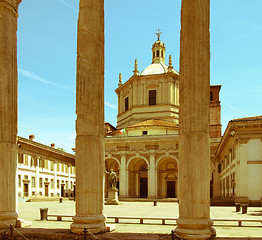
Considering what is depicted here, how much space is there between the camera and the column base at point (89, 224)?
1075cm

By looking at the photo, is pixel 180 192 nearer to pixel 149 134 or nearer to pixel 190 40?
pixel 190 40

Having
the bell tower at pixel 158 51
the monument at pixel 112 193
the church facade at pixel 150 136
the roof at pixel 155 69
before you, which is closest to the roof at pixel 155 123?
the church facade at pixel 150 136

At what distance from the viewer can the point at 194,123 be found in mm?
10250

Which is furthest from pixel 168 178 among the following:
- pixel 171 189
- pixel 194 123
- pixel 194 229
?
pixel 194 123

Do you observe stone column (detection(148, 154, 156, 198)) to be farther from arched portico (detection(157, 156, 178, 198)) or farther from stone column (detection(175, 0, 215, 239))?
stone column (detection(175, 0, 215, 239))

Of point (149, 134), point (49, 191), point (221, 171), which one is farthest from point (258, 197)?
point (49, 191)

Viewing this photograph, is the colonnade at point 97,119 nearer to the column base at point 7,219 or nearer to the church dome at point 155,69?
the column base at point 7,219

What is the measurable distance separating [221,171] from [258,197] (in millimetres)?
18800

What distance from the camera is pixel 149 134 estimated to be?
53969mm

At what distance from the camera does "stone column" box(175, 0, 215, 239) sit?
10.1 m

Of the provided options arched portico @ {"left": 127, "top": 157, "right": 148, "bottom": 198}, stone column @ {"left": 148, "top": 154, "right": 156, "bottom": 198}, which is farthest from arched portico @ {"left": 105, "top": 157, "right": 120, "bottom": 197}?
stone column @ {"left": 148, "top": 154, "right": 156, "bottom": 198}

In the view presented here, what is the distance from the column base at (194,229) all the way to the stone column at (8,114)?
18.3ft

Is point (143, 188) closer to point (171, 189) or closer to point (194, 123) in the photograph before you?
point (171, 189)

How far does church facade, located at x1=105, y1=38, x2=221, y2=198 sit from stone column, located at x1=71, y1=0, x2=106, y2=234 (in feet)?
132
